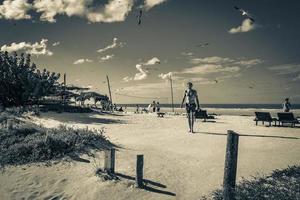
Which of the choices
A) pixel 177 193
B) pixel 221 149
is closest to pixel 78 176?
pixel 177 193

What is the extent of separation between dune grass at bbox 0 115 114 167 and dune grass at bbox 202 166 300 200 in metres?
5.49

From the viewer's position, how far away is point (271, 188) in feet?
18.9

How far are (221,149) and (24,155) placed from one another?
22.0 ft

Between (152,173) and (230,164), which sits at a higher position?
(230,164)

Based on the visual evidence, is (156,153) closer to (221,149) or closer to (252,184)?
(221,149)

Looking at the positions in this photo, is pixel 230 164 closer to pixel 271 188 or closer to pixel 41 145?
pixel 271 188

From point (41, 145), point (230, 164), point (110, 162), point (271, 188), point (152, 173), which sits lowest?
point (152, 173)

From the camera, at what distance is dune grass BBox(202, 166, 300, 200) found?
17.6 feet

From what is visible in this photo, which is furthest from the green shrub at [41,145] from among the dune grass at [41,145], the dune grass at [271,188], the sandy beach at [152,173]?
the dune grass at [271,188]

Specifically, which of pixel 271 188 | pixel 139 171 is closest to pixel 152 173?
pixel 139 171

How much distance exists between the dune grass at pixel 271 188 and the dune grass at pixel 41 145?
5491mm

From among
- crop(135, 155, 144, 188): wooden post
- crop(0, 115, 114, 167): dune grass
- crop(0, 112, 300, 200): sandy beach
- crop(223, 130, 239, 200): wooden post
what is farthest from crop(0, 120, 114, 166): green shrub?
crop(223, 130, 239, 200): wooden post

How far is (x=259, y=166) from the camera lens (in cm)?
790

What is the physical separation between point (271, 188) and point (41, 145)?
738 centimetres
